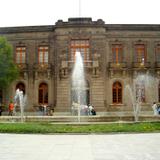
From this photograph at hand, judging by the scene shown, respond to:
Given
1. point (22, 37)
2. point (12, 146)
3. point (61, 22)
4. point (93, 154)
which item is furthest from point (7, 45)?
point (93, 154)

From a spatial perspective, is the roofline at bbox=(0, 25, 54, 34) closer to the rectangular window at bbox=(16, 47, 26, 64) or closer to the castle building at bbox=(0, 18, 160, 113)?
the castle building at bbox=(0, 18, 160, 113)

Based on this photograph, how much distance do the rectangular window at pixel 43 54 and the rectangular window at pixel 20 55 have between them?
1.62 meters

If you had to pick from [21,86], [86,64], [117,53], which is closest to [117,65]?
[117,53]

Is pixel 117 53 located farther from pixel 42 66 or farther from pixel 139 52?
pixel 42 66

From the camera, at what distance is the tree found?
1409 inches

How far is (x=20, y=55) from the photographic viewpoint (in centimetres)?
3841

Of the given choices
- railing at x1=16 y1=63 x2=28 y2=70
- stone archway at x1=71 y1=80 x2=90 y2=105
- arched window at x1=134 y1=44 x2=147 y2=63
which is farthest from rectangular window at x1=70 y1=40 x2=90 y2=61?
railing at x1=16 y1=63 x2=28 y2=70

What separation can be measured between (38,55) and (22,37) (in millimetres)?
2445

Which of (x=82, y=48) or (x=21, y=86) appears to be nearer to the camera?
A: (x=82, y=48)

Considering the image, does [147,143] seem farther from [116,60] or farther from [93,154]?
[116,60]

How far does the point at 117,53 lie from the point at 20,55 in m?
9.99

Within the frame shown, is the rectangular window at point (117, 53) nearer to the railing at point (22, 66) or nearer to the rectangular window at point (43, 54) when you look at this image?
the rectangular window at point (43, 54)

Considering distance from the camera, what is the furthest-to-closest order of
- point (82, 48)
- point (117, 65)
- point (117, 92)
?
point (117, 92), point (117, 65), point (82, 48)

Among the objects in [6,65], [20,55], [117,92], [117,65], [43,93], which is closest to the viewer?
[6,65]
